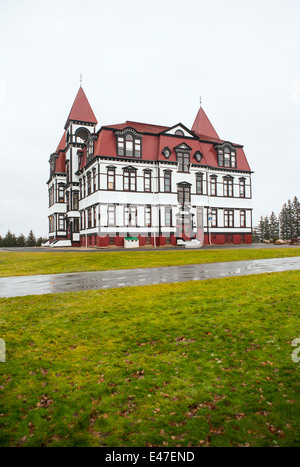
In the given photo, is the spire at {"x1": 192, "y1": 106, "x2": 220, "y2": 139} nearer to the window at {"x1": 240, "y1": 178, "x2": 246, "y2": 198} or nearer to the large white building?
the large white building

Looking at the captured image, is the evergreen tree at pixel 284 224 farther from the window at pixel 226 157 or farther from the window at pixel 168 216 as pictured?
the window at pixel 168 216

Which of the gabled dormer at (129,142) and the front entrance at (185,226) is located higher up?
the gabled dormer at (129,142)

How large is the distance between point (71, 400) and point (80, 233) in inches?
1601

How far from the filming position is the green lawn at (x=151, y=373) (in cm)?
370

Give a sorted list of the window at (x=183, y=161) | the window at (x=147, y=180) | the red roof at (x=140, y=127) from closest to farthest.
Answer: the red roof at (x=140, y=127)
the window at (x=147, y=180)
the window at (x=183, y=161)

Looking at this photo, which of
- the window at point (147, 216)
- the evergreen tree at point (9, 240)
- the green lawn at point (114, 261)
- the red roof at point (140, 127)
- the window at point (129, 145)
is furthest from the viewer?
the evergreen tree at point (9, 240)

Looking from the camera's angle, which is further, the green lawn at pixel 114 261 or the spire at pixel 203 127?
the spire at pixel 203 127

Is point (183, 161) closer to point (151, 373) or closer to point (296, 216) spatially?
point (151, 373)

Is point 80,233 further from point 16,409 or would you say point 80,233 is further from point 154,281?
point 16,409

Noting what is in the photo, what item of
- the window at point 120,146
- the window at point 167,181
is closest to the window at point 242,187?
the window at point 167,181

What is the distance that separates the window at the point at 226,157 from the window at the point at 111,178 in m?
17.2

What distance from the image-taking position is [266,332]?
6.66 meters

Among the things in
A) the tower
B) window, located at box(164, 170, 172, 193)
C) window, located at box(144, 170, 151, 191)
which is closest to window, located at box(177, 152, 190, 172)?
window, located at box(164, 170, 172, 193)
